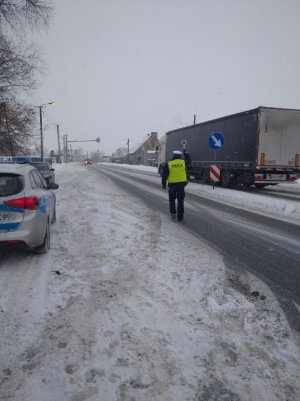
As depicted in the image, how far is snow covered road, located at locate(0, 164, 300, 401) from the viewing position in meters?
2.32

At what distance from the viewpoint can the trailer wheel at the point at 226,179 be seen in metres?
17.3

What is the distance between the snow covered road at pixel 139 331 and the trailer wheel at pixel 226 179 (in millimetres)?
12593

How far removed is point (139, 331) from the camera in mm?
2982

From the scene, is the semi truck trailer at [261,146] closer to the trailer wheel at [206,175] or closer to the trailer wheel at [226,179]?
the trailer wheel at [226,179]

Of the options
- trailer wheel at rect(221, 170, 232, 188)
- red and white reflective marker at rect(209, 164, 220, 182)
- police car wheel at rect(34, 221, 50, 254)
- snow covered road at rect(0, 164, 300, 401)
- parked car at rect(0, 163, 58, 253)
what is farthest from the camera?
trailer wheel at rect(221, 170, 232, 188)

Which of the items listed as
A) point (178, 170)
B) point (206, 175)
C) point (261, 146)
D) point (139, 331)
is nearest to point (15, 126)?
point (206, 175)

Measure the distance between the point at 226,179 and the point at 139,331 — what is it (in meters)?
15.3

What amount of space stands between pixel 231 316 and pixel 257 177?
12.9 metres

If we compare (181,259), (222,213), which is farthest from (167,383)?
(222,213)

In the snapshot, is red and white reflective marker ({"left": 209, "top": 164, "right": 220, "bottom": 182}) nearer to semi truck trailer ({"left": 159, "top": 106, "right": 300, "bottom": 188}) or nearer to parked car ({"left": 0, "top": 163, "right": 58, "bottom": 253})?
semi truck trailer ({"left": 159, "top": 106, "right": 300, "bottom": 188})

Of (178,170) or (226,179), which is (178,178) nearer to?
(178,170)

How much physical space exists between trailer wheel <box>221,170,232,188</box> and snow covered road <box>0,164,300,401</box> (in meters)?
12.6

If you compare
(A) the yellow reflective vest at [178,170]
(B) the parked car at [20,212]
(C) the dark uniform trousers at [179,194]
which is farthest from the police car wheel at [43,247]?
(A) the yellow reflective vest at [178,170]

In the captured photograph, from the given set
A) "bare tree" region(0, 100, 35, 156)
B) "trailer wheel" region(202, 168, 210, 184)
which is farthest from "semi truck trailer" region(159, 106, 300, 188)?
"bare tree" region(0, 100, 35, 156)
